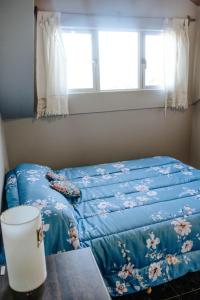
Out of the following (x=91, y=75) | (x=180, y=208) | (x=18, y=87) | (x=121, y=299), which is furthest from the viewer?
(x=91, y=75)

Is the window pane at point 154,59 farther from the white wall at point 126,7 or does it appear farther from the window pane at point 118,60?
the white wall at point 126,7

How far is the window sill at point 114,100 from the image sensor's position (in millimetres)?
2840

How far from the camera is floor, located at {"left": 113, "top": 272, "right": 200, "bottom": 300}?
5.31 ft

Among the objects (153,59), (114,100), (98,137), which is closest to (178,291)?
(98,137)

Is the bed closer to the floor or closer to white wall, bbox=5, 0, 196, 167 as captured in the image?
the floor

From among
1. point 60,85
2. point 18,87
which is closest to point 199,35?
point 60,85

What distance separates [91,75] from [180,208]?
1.84 metres

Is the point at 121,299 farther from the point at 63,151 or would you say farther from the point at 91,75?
the point at 91,75

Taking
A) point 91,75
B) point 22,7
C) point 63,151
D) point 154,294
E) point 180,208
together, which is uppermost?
point 22,7

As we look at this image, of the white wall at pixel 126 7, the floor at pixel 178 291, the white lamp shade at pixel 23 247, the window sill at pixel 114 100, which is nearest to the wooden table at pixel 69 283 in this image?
the white lamp shade at pixel 23 247

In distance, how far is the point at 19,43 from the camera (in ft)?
6.14

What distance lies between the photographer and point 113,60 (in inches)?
117

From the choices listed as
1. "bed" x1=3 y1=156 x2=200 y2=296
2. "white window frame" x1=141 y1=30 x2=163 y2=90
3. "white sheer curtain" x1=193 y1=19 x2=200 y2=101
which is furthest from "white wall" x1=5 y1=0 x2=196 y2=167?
"bed" x1=3 y1=156 x2=200 y2=296

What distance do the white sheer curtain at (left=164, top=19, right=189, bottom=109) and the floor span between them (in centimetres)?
209
